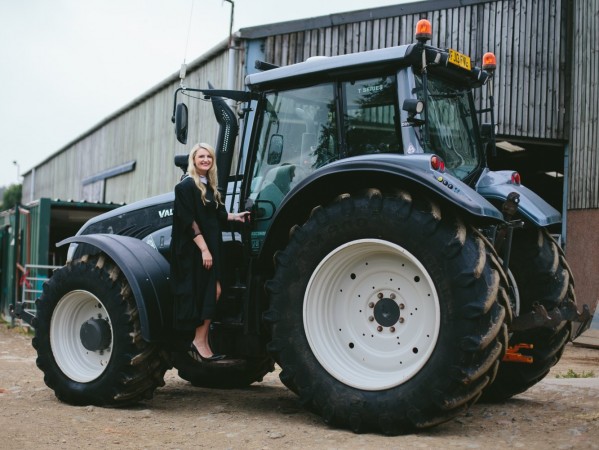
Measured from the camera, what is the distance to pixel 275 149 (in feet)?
21.6

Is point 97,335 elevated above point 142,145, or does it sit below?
below

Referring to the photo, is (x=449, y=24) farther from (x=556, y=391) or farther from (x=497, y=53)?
(x=556, y=391)

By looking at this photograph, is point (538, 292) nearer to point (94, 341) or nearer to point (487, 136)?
point (487, 136)

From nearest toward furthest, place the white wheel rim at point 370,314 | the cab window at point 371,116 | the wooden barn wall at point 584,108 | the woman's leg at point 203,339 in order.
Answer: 1. the white wheel rim at point 370,314
2. the cab window at point 371,116
3. the woman's leg at point 203,339
4. the wooden barn wall at point 584,108

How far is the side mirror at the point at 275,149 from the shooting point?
21.5 ft

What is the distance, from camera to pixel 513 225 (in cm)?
605

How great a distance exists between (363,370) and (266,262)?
118 cm

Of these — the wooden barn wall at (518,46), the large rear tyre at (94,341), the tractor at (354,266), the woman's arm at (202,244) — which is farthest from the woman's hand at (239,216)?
the wooden barn wall at (518,46)

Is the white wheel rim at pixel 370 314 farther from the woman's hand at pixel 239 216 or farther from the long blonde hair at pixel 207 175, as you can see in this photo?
the long blonde hair at pixel 207 175

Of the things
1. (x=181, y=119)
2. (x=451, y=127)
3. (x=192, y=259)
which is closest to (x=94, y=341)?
(x=192, y=259)

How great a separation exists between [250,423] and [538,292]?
8.64 feet

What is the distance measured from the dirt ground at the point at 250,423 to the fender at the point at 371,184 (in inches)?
53.0

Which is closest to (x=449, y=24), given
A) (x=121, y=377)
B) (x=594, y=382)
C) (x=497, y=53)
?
(x=497, y=53)

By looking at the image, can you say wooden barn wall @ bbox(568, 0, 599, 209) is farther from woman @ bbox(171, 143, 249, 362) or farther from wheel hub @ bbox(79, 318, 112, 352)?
wheel hub @ bbox(79, 318, 112, 352)
